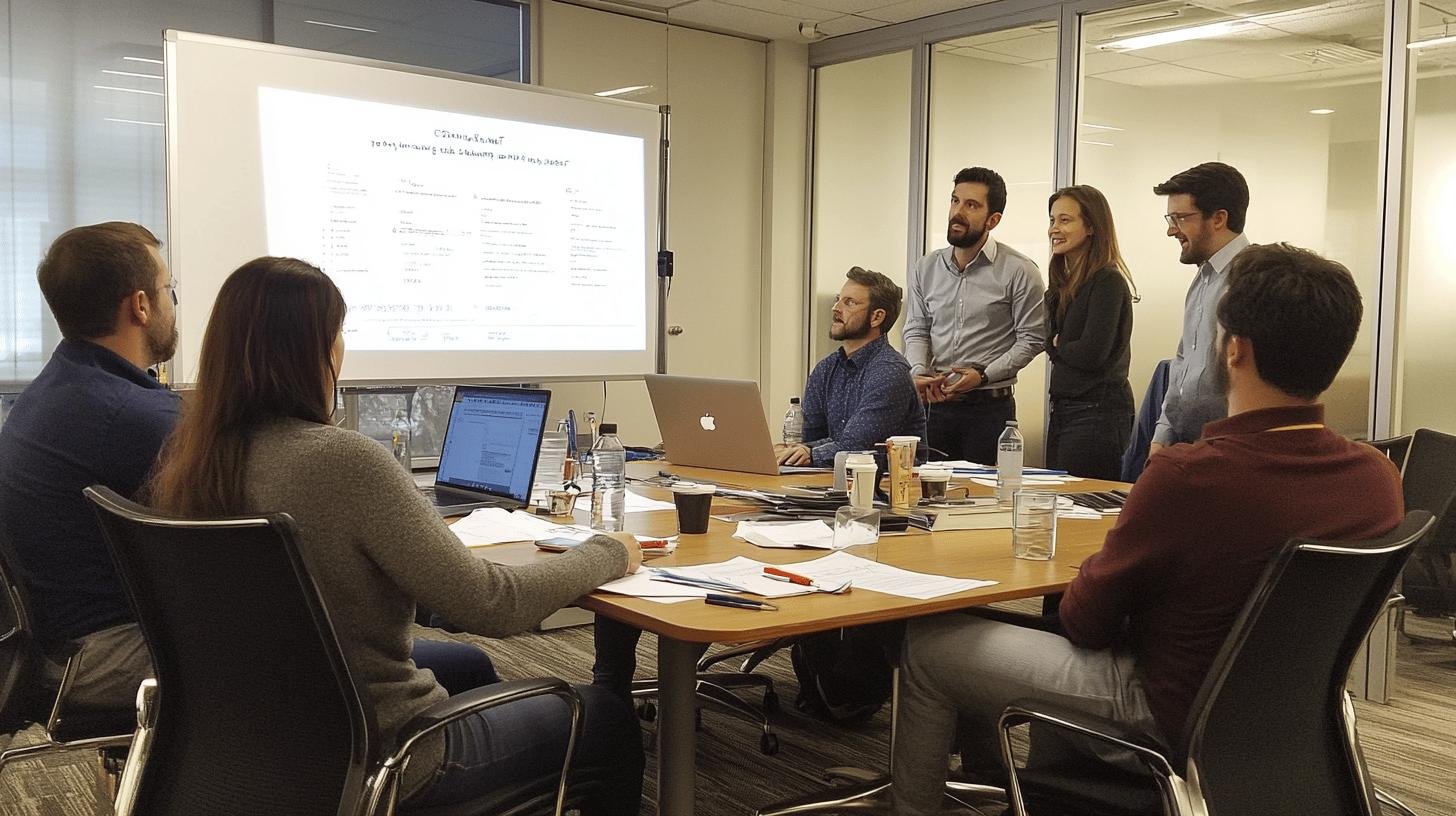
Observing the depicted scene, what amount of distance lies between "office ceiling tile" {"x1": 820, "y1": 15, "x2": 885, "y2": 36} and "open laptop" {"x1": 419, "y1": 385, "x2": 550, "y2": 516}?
156 inches

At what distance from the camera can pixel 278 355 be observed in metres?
1.64

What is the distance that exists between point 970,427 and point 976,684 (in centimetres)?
285

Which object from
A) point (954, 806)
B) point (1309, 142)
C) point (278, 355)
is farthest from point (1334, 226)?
point (278, 355)

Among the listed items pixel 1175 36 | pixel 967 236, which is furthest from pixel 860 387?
pixel 1175 36

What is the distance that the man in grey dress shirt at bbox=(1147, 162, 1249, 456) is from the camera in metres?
3.73

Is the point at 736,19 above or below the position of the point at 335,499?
above

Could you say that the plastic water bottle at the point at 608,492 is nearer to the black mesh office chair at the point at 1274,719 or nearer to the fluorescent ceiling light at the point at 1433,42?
the black mesh office chair at the point at 1274,719

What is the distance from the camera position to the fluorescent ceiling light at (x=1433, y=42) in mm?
4203

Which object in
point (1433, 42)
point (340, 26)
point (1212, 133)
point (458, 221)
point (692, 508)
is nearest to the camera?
point (692, 508)

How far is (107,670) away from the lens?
204 cm

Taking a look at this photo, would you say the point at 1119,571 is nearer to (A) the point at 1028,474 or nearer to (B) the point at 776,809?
(B) the point at 776,809

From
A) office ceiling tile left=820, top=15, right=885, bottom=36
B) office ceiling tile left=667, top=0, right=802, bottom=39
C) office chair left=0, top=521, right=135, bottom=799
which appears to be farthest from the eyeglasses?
office chair left=0, top=521, right=135, bottom=799

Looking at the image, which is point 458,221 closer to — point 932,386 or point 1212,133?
point 932,386

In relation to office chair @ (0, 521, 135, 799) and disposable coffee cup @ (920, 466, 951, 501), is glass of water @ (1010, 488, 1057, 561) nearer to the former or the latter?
disposable coffee cup @ (920, 466, 951, 501)
